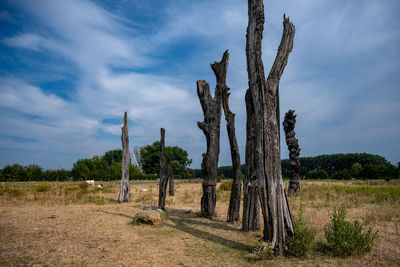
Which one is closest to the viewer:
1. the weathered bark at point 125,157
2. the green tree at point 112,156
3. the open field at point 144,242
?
the open field at point 144,242

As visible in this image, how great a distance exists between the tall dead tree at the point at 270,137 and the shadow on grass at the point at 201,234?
0.77 metres

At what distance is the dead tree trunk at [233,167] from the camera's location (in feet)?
27.1

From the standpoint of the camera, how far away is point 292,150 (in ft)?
49.1

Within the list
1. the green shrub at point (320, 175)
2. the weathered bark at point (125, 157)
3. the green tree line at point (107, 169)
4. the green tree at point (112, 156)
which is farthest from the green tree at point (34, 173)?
the green shrub at point (320, 175)

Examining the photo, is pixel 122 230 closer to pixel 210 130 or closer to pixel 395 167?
pixel 210 130

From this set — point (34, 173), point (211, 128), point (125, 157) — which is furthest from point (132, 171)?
point (211, 128)

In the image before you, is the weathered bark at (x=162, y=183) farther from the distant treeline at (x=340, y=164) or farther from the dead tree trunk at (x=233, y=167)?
the distant treeline at (x=340, y=164)

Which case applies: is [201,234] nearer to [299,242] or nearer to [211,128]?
[299,242]

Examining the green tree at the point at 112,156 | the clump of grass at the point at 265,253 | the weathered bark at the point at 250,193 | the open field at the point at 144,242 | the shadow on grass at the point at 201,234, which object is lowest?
the shadow on grass at the point at 201,234

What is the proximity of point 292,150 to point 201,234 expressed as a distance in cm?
1012

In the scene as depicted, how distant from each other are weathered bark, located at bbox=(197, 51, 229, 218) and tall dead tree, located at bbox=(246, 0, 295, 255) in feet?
13.7

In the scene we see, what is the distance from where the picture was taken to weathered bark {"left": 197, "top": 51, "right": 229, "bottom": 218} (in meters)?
9.21

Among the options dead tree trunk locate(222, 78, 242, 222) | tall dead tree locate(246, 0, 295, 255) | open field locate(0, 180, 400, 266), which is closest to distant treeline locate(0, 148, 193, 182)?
open field locate(0, 180, 400, 266)

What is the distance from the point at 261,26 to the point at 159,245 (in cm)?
549
